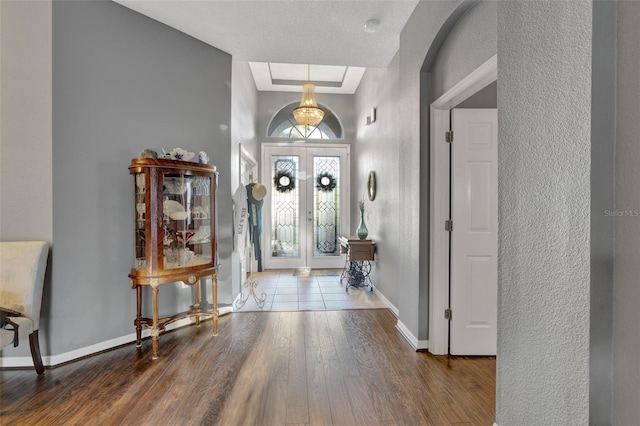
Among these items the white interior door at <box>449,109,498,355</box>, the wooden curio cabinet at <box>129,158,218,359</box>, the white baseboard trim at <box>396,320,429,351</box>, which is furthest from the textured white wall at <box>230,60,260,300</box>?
the white interior door at <box>449,109,498,355</box>

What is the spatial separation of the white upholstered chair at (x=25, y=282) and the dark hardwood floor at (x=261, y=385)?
14.4 inches

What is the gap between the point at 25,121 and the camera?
7.82 feet

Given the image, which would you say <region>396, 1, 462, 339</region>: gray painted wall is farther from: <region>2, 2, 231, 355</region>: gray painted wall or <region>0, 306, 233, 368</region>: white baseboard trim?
<region>0, 306, 233, 368</region>: white baseboard trim

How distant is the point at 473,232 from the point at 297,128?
4334 millimetres

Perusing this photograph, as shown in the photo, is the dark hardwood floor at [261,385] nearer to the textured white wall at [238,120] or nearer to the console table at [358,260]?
the textured white wall at [238,120]

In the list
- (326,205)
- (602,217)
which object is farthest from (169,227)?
(326,205)

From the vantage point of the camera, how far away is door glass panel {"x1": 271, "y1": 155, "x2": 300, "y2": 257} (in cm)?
609

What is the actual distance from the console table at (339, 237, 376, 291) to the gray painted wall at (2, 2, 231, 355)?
2281 millimetres

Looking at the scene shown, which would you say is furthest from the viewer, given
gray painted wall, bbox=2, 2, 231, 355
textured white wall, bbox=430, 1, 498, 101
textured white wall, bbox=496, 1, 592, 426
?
gray painted wall, bbox=2, 2, 231, 355

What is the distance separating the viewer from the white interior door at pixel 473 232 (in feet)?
8.49

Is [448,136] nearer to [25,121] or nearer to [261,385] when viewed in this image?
[261,385]

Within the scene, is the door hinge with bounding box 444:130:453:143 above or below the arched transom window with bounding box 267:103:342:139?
below

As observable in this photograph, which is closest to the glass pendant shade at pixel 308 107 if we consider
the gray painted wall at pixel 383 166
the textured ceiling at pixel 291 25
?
the textured ceiling at pixel 291 25

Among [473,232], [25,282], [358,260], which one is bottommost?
[358,260]
